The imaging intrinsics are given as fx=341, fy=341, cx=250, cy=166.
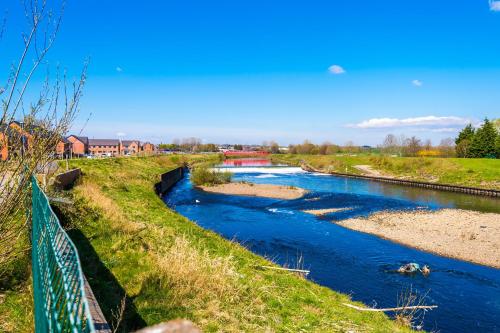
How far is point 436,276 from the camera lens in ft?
63.8

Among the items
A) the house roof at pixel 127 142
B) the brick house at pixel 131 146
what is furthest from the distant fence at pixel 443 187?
the house roof at pixel 127 142

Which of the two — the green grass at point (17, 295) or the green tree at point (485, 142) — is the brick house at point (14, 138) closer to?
the green grass at point (17, 295)

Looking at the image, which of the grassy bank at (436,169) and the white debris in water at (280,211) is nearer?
the white debris in water at (280,211)

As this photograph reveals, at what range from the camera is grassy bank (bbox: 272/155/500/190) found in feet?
203

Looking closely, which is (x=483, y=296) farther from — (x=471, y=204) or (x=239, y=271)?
(x=471, y=204)

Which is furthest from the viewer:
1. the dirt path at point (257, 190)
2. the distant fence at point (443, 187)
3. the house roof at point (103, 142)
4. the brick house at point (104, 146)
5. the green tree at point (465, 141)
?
the house roof at point (103, 142)

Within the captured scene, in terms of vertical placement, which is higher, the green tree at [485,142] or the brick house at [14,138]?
the green tree at [485,142]

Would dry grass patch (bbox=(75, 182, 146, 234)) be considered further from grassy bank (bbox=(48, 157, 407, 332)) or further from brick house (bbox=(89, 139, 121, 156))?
brick house (bbox=(89, 139, 121, 156))

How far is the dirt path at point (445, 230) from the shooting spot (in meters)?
24.2

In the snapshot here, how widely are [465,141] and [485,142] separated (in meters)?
6.70

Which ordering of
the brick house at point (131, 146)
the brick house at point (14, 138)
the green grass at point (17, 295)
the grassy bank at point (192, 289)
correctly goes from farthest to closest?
the brick house at point (131, 146)
the grassy bank at point (192, 289)
the brick house at point (14, 138)
the green grass at point (17, 295)

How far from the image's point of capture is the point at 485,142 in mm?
82375

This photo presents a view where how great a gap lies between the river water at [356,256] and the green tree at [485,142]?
150 ft

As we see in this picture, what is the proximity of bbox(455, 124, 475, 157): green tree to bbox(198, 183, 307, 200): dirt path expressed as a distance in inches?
2279
